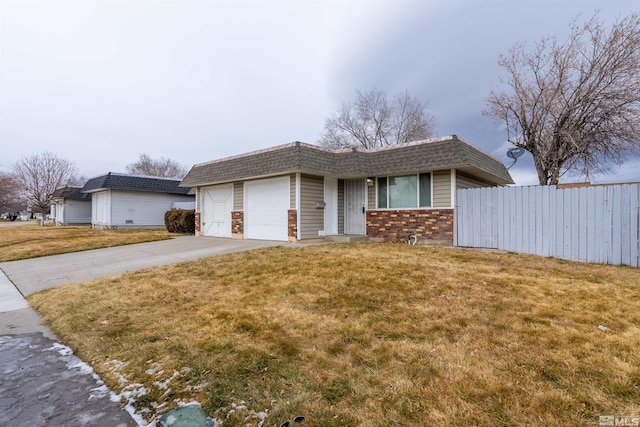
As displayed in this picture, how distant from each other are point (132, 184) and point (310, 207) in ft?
54.1

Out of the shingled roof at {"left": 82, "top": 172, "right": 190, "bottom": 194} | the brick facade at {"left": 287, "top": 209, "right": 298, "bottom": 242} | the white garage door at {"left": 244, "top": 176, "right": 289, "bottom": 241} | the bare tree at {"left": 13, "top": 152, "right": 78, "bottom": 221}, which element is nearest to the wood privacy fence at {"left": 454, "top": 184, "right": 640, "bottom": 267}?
the brick facade at {"left": 287, "top": 209, "right": 298, "bottom": 242}

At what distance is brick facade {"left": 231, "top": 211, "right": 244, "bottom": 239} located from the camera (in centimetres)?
1248

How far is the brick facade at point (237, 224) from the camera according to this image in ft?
41.0

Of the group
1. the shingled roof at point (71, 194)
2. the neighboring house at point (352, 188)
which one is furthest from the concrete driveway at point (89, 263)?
the shingled roof at point (71, 194)

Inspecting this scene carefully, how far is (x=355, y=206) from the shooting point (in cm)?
1155

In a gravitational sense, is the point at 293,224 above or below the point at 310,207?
below

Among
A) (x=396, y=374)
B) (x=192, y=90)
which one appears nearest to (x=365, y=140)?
(x=192, y=90)

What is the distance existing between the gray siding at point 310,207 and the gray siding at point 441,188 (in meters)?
3.95

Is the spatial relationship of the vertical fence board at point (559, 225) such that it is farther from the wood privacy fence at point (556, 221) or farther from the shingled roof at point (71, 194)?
the shingled roof at point (71, 194)

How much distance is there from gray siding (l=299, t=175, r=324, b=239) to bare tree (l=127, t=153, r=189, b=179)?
38.7 m

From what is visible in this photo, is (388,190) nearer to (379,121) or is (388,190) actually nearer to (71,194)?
(379,121)

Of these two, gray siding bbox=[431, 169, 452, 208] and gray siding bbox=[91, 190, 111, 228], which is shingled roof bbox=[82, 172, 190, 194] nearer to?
gray siding bbox=[91, 190, 111, 228]

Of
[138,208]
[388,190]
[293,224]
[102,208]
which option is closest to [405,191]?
[388,190]

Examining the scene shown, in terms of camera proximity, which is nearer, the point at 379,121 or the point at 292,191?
the point at 292,191
